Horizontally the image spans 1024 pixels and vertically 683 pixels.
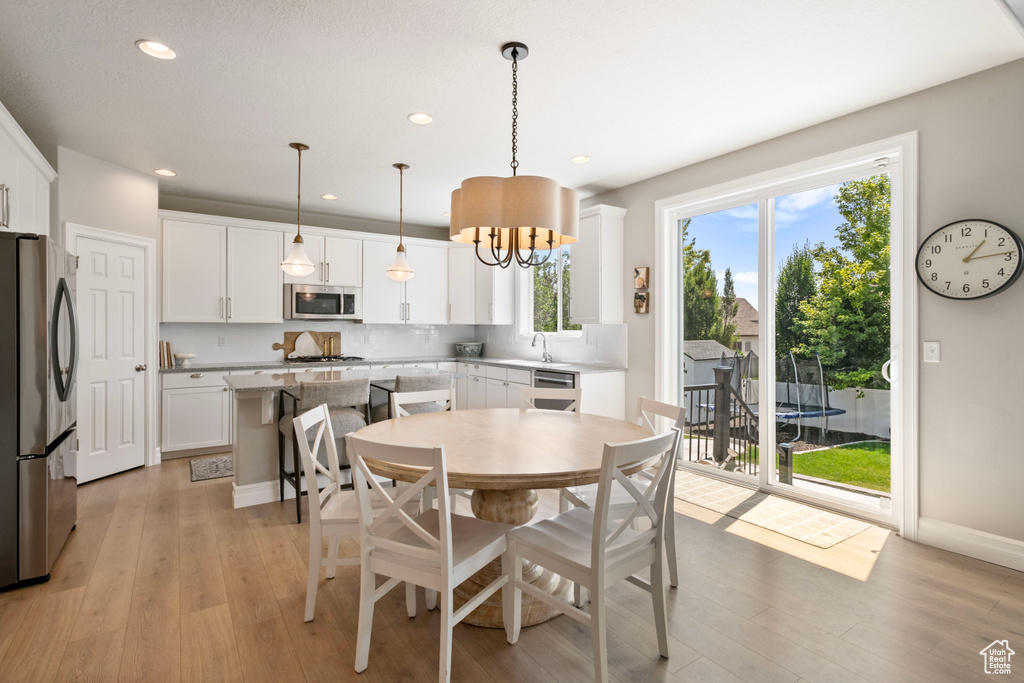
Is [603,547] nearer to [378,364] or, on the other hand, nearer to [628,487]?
[628,487]

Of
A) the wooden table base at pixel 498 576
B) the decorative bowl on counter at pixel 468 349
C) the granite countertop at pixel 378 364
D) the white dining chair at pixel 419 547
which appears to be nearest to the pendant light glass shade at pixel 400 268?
the granite countertop at pixel 378 364

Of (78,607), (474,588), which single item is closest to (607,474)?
(474,588)

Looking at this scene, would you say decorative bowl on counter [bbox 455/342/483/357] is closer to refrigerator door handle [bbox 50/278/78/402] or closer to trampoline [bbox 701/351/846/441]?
trampoline [bbox 701/351/846/441]

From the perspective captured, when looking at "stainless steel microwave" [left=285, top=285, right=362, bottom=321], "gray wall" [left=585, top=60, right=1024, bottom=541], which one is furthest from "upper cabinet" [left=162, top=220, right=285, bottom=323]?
"gray wall" [left=585, top=60, right=1024, bottom=541]

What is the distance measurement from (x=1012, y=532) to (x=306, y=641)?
3322 mm

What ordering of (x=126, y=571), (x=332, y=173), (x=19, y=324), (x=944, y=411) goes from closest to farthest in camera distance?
(x=19, y=324), (x=126, y=571), (x=944, y=411), (x=332, y=173)

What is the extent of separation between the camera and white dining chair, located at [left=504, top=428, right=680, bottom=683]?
1633 mm

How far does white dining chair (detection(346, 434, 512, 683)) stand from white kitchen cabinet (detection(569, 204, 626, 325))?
3080 millimetres

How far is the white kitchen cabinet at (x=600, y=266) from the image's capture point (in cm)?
464

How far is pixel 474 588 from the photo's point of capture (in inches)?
86.9

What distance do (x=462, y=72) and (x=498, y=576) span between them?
2.44 metres

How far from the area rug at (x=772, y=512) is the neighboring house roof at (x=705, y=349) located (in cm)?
98

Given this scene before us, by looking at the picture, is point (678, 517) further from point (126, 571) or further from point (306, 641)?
point (126, 571)

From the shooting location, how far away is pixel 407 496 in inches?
66.7
